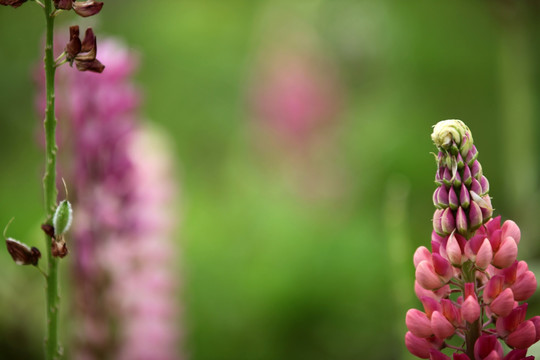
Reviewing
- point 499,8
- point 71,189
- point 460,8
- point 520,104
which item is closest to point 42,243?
point 71,189

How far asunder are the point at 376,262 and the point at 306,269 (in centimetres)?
28

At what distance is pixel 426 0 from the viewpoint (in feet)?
16.9

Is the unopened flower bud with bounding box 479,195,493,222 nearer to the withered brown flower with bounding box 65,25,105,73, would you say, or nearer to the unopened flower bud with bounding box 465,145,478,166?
the unopened flower bud with bounding box 465,145,478,166

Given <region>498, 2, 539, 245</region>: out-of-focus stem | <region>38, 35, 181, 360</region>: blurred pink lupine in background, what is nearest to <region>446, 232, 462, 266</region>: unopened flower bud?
<region>38, 35, 181, 360</region>: blurred pink lupine in background

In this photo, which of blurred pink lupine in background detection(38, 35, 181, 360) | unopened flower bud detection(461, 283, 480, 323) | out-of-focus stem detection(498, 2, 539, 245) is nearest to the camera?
unopened flower bud detection(461, 283, 480, 323)

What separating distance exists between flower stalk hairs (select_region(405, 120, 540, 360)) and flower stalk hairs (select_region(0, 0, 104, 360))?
0.42 metres

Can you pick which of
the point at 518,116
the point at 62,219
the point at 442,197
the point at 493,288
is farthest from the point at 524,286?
the point at 518,116

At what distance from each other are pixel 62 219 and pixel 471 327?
1.63ft

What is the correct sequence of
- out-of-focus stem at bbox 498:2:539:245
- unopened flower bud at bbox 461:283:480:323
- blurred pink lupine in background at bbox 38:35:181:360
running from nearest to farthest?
1. unopened flower bud at bbox 461:283:480:323
2. blurred pink lupine in background at bbox 38:35:181:360
3. out-of-focus stem at bbox 498:2:539:245

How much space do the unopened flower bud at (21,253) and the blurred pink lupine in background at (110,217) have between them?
1.89ft

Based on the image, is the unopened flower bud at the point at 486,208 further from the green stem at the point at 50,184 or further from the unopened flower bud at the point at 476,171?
the green stem at the point at 50,184

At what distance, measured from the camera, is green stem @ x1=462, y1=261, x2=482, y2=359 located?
2.76 ft

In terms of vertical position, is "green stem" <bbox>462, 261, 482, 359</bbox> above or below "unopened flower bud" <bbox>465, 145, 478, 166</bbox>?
below

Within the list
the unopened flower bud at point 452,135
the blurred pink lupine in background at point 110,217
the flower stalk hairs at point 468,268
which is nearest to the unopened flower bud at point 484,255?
the flower stalk hairs at point 468,268
